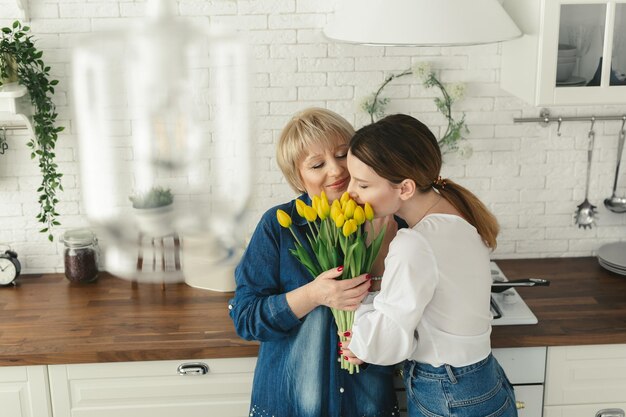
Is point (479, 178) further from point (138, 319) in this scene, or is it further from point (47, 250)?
point (47, 250)

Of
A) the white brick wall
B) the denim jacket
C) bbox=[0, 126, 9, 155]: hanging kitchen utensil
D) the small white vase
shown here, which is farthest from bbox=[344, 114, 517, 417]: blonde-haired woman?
bbox=[0, 126, 9, 155]: hanging kitchen utensil

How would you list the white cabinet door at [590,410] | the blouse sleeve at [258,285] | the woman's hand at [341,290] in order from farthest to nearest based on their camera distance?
the white cabinet door at [590,410]
the blouse sleeve at [258,285]
the woman's hand at [341,290]

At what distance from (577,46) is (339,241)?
3.53ft

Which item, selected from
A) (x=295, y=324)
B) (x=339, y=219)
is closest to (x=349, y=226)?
(x=339, y=219)

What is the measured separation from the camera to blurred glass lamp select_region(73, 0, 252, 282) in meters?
1.19

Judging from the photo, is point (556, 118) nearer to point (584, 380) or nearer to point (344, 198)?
point (584, 380)

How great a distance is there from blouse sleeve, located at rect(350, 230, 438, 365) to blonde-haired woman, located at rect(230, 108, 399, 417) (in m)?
0.19

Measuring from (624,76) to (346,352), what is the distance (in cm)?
130

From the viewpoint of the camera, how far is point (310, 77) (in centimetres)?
292

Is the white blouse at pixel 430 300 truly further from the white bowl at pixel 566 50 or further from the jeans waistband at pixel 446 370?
the white bowl at pixel 566 50

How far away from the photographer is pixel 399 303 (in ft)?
5.95

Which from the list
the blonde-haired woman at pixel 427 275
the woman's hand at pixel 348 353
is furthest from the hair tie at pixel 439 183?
the woman's hand at pixel 348 353

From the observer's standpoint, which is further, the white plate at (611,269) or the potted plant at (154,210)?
the white plate at (611,269)

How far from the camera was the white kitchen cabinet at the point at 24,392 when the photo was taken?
8.16 feet
